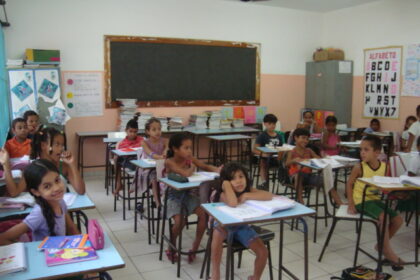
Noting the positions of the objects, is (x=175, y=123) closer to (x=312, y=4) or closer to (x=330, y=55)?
(x=330, y=55)

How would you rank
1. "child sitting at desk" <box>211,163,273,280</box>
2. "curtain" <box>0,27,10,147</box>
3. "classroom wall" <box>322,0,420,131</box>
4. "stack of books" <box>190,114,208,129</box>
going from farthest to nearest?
"stack of books" <box>190,114,208,129</box> → "classroom wall" <box>322,0,420,131</box> → "curtain" <box>0,27,10,147</box> → "child sitting at desk" <box>211,163,273,280</box>

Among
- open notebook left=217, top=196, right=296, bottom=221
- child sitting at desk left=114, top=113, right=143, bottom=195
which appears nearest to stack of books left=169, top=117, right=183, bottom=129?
child sitting at desk left=114, top=113, right=143, bottom=195

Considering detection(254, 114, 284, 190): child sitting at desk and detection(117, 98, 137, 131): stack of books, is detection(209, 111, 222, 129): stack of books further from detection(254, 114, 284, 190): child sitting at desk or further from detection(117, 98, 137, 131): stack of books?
detection(254, 114, 284, 190): child sitting at desk

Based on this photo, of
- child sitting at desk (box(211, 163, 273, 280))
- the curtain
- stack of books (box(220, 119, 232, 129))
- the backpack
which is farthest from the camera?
stack of books (box(220, 119, 232, 129))

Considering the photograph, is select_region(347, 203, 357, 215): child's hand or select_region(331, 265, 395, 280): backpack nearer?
select_region(331, 265, 395, 280): backpack

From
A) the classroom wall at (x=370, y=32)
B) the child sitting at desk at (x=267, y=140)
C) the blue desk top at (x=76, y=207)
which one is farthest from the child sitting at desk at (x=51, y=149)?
the classroom wall at (x=370, y=32)

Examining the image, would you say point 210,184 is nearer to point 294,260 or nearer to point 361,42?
point 294,260

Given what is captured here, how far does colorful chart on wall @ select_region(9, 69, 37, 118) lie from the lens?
5.68 meters

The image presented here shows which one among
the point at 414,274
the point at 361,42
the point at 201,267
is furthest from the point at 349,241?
the point at 361,42

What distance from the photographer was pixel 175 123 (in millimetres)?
6875

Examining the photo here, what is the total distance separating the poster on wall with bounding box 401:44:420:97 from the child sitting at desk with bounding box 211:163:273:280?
5.15m

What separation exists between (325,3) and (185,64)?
9.40 feet

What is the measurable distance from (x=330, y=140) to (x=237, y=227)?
3690 millimetres

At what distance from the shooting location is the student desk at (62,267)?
4.90ft
